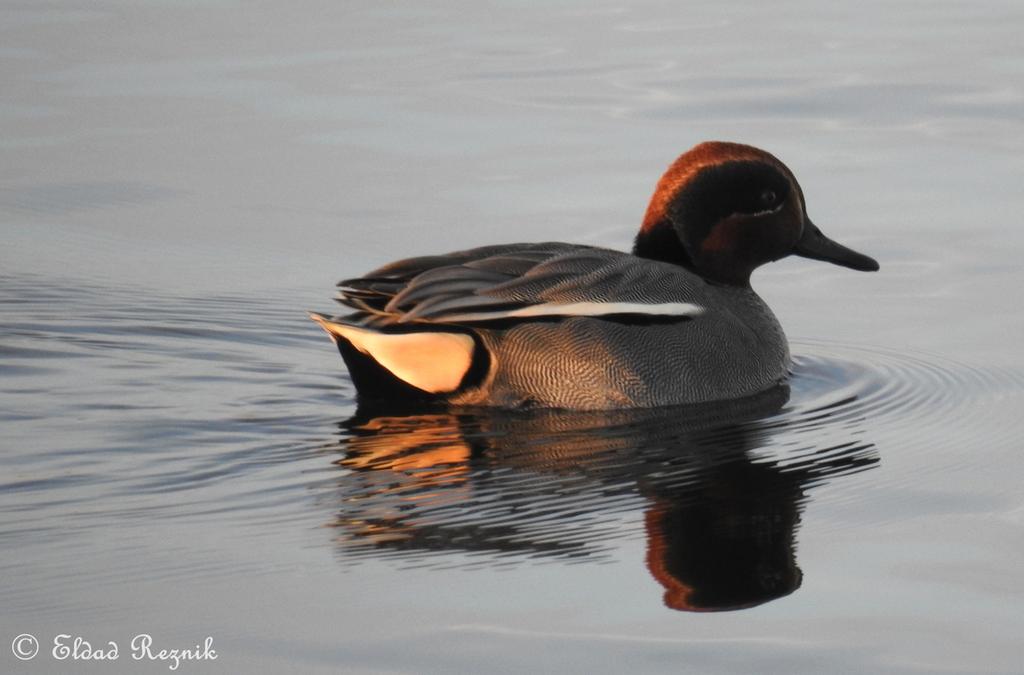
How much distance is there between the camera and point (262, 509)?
6.34 m

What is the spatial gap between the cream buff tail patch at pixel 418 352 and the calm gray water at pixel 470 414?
173 millimetres

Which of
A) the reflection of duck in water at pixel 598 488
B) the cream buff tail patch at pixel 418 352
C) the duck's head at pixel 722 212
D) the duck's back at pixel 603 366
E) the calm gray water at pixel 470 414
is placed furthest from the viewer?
the duck's head at pixel 722 212

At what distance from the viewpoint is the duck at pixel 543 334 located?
7.77 meters

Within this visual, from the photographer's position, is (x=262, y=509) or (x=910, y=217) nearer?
(x=262, y=509)

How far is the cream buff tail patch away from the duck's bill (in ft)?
6.52

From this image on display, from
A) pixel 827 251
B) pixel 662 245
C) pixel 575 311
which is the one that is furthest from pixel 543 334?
pixel 827 251

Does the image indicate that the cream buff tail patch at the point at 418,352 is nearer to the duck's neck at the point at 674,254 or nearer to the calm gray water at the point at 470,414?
the calm gray water at the point at 470,414

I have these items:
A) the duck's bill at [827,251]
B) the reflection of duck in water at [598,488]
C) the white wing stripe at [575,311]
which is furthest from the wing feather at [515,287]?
the duck's bill at [827,251]

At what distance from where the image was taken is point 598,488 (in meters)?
6.63

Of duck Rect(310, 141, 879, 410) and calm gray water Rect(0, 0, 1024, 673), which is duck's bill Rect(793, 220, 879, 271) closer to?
calm gray water Rect(0, 0, 1024, 673)

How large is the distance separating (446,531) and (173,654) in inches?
50.8

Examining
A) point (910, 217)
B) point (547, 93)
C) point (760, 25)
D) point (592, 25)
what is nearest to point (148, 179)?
point (547, 93)

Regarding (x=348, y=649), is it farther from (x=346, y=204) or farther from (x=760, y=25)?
(x=760, y=25)

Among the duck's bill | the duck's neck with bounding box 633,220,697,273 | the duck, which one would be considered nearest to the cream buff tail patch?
the duck
